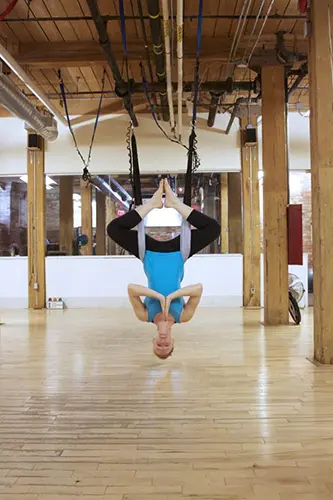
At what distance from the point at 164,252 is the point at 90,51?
4.18 m

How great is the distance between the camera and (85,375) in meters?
3.74

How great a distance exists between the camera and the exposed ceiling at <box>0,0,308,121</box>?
5273 mm

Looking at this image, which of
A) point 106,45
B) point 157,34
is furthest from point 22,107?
point 157,34

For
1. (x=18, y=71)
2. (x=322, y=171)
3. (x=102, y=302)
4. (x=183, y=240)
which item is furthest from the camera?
(x=102, y=302)

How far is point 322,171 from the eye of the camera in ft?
13.0

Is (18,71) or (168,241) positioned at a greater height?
(18,71)

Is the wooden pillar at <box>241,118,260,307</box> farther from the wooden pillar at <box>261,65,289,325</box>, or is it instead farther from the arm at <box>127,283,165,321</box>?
the arm at <box>127,283,165,321</box>

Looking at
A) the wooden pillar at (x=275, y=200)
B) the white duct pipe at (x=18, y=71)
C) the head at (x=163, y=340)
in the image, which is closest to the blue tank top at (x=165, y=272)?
the head at (x=163, y=340)

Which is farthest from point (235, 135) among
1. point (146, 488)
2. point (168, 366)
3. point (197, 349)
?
point (146, 488)

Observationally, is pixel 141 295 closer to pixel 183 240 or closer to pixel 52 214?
pixel 183 240

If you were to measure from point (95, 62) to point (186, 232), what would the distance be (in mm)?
4087

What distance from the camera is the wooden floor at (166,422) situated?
188 centimetres

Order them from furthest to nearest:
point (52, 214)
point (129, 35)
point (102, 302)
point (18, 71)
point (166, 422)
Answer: point (52, 214) < point (102, 302) < point (129, 35) < point (18, 71) < point (166, 422)

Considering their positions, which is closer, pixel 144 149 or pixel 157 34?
pixel 157 34
